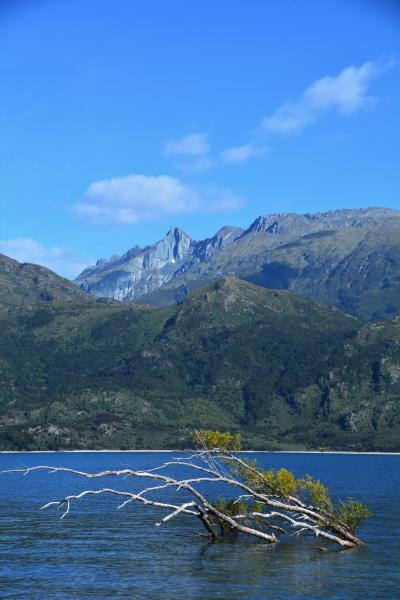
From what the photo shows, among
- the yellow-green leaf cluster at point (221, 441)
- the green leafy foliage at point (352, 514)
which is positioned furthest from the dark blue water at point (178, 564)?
the yellow-green leaf cluster at point (221, 441)

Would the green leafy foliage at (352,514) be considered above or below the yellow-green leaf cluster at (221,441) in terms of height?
below

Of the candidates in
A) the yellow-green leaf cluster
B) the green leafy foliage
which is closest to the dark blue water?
the green leafy foliage

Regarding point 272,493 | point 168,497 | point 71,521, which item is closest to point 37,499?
point 168,497

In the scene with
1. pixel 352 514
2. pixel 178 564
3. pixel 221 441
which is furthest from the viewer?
pixel 221 441

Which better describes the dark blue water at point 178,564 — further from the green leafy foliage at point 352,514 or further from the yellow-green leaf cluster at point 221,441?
the yellow-green leaf cluster at point 221,441

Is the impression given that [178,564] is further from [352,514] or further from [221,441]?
[352,514]

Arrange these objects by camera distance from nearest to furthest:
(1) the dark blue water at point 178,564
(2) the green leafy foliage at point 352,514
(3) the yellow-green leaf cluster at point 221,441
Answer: (1) the dark blue water at point 178,564, (2) the green leafy foliage at point 352,514, (3) the yellow-green leaf cluster at point 221,441

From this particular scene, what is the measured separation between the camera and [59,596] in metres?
70.3

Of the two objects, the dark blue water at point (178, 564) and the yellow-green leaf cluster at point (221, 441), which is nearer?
the dark blue water at point (178, 564)

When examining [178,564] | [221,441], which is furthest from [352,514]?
[178,564]

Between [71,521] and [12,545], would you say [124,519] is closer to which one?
[71,521]

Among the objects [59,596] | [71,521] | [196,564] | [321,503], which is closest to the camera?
[59,596]

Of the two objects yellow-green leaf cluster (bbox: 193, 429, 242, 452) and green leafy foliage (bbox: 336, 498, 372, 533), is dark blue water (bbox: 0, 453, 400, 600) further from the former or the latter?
yellow-green leaf cluster (bbox: 193, 429, 242, 452)

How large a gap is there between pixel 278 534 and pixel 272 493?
1637 cm
